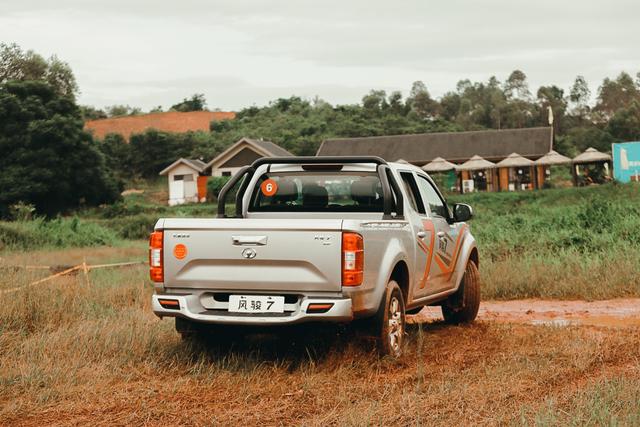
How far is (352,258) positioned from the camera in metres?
7.16

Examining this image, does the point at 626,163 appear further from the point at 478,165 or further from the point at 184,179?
the point at 184,179

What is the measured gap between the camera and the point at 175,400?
6566 mm

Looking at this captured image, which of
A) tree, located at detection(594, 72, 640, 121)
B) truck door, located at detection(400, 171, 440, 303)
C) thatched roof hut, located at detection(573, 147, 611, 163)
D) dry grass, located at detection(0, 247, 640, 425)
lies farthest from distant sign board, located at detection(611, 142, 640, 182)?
tree, located at detection(594, 72, 640, 121)

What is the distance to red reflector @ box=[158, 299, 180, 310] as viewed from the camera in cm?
754

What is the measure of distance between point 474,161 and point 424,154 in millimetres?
8748

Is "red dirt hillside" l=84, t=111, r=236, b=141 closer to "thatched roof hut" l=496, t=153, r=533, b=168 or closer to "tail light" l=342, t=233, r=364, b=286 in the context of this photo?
"thatched roof hut" l=496, t=153, r=533, b=168

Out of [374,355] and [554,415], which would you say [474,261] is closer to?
[374,355]

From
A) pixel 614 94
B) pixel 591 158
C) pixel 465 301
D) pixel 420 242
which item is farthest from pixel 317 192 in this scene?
pixel 614 94

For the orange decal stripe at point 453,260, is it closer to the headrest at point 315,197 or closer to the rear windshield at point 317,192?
the rear windshield at point 317,192

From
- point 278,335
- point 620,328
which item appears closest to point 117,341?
point 278,335

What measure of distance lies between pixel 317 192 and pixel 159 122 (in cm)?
10742

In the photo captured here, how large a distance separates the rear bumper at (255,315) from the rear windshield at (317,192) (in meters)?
1.85

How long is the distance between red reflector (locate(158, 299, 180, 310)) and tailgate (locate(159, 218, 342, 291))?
0.13 meters

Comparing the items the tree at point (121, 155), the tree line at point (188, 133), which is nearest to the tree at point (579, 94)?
the tree line at point (188, 133)
